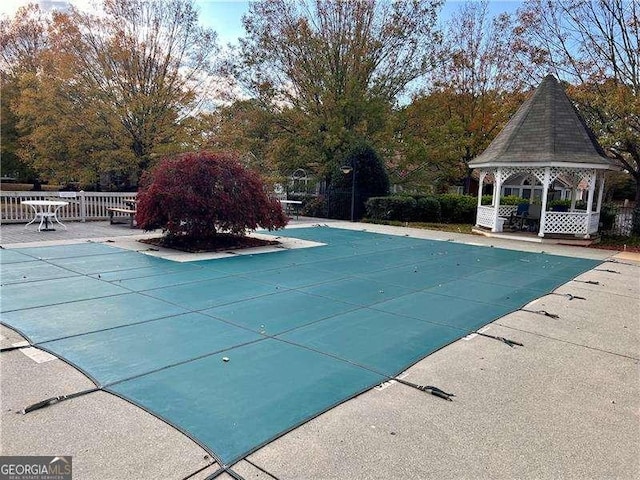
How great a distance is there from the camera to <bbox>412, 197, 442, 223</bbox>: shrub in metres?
19.0

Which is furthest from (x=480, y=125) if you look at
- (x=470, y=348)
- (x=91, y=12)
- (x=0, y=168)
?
(x=0, y=168)

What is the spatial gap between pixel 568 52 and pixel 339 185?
10447 millimetres

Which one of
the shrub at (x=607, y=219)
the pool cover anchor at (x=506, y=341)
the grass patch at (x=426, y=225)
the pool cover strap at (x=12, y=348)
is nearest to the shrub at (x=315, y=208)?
the grass patch at (x=426, y=225)

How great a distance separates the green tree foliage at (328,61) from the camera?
20.5 m

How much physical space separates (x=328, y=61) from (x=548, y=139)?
34.9 ft

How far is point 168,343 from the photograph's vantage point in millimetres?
4371

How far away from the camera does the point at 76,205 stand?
1488 centimetres

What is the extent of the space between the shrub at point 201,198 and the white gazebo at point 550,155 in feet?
30.0

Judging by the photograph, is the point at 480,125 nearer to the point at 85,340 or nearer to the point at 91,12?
the point at 91,12

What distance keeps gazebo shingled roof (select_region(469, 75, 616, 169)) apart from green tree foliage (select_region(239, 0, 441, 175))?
6891mm

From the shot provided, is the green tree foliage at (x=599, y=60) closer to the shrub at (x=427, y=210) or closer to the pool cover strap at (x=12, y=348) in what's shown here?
the shrub at (x=427, y=210)

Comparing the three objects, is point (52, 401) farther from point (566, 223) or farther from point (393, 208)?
point (393, 208)

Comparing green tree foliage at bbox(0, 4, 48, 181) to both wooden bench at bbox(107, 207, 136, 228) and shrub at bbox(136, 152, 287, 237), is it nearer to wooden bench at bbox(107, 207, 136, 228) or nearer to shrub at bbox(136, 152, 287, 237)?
wooden bench at bbox(107, 207, 136, 228)

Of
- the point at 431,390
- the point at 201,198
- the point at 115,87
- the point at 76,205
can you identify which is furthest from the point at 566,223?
the point at 115,87
